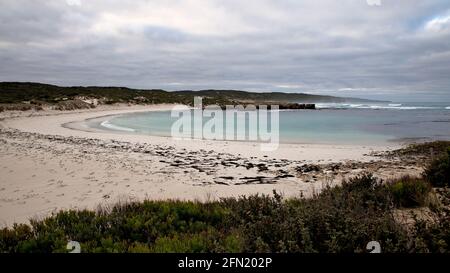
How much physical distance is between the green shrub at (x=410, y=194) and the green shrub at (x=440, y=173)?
145 centimetres

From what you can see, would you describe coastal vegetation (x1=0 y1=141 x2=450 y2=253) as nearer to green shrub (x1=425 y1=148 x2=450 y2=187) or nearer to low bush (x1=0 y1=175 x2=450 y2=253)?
low bush (x1=0 y1=175 x2=450 y2=253)

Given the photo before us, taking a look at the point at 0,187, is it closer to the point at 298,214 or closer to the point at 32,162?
the point at 32,162

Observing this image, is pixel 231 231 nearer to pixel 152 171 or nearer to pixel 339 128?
pixel 152 171

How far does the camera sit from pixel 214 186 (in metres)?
9.23

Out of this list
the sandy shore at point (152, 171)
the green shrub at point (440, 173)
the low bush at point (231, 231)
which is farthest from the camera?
the sandy shore at point (152, 171)

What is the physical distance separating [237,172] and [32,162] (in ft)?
23.8

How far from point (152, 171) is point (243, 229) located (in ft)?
24.2

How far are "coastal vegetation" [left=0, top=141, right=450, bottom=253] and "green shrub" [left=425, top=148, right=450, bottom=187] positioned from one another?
1.86 meters

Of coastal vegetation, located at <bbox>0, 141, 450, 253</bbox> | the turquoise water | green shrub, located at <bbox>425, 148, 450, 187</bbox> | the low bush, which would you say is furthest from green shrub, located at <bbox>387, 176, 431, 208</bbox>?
the turquoise water

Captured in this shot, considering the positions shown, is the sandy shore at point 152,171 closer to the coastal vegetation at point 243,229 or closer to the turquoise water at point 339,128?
the coastal vegetation at point 243,229

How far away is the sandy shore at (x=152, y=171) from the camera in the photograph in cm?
801

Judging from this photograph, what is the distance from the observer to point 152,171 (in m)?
10.9

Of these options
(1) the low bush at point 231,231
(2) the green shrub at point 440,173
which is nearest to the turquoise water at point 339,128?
(2) the green shrub at point 440,173
